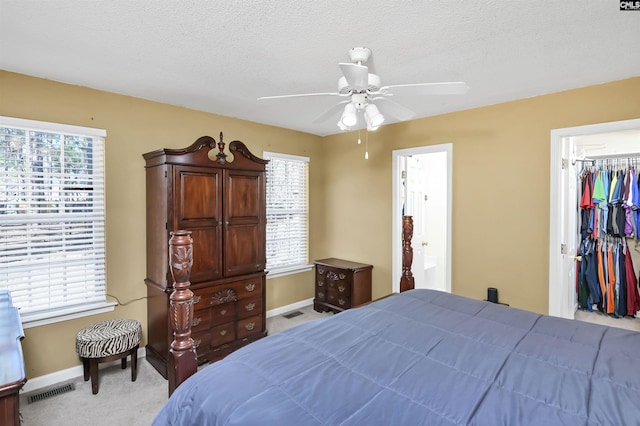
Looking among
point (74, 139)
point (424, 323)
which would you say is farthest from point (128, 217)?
point (424, 323)

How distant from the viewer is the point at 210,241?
10.1 feet

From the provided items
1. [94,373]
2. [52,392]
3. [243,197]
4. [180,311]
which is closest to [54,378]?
[52,392]

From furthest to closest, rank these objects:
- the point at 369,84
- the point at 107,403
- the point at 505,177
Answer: the point at 505,177 < the point at 107,403 < the point at 369,84

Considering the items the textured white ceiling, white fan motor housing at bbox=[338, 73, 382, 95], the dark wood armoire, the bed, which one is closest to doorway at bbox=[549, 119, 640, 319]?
the textured white ceiling

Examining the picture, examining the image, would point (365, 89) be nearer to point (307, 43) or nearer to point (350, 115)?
point (350, 115)

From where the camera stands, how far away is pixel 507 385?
1.25 m

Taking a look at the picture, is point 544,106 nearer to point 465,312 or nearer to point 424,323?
point 465,312

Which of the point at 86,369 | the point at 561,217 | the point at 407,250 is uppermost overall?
the point at 561,217

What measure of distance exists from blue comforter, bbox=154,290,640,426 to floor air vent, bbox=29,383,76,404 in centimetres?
194

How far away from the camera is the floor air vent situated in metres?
2.48

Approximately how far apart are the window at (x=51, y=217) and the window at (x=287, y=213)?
6.41 feet

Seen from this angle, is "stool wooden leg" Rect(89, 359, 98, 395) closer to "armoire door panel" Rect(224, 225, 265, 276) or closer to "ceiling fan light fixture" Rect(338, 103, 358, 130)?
"armoire door panel" Rect(224, 225, 265, 276)

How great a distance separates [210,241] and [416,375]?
91.7 inches

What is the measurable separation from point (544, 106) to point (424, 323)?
2482 millimetres
